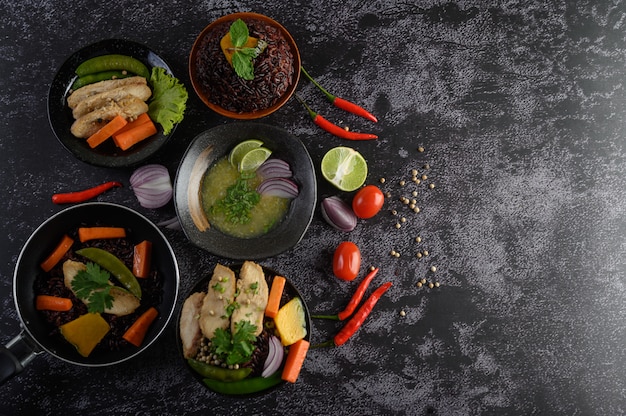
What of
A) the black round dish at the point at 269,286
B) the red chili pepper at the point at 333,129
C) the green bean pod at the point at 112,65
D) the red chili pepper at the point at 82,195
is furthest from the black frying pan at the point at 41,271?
the red chili pepper at the point at 333,129

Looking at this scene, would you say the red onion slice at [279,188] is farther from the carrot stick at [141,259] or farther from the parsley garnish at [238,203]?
the carrot stick at [141,259]

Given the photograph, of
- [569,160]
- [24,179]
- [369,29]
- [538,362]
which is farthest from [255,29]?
[538,362]

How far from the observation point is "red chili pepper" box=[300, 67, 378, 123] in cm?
368

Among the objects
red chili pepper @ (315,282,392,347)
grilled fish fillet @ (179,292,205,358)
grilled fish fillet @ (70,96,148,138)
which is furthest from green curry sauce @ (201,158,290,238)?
red chili pepper @ (315,282,392,347)

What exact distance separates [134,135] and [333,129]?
1.30m

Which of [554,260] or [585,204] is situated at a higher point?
[585,204]

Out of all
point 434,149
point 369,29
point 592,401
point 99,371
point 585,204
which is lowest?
point 592,401

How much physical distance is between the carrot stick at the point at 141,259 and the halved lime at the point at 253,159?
30.6 inches

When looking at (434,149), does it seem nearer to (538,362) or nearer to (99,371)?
(538,362)

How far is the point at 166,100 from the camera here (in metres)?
3.43

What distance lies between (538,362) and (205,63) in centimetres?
303

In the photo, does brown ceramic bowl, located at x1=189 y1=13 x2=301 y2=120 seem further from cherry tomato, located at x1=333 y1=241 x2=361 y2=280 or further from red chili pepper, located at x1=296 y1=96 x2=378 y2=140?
cherry tomato, located at x1=333 y1=241 x2=361 y2=280

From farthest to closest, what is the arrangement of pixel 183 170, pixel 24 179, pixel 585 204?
pixel 585 204 → pixel 24 179 → pixel 183 170

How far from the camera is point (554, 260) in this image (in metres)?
3.82
